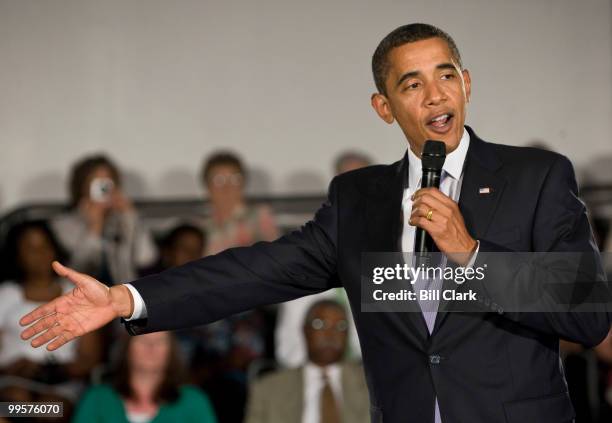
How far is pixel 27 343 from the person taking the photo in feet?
15.7

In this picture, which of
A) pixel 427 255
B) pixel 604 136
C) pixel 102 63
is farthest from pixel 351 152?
pixel 427 255

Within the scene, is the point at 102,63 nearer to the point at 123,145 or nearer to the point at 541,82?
the point at 123,145

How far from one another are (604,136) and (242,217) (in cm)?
192

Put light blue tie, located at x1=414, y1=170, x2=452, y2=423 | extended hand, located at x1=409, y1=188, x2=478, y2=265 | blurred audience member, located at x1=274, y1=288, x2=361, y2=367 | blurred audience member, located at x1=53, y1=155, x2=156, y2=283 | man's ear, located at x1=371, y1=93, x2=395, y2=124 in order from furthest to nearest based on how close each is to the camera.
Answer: blurred audience member, located at x1=53, y1=155, x2=156, y2=283 < blurred audience member, located at x1=274, y1=288, x2=361, y2=367 < man's ear, located at x1=371, y1=93, x2=395, y2=124 < light blue tie, located at x1=414, y1=170, x2=452, y2=423 < extended hand, located at x1=409, y1=188, x2=478, y2=265

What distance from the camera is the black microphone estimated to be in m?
2.07

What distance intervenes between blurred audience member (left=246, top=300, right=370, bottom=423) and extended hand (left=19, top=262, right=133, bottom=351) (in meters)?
2.41

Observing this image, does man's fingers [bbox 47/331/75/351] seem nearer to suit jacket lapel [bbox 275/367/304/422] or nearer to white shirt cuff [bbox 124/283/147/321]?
white shirt cuff [bbox 124/283/147/321]

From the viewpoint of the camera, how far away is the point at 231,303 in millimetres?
2391

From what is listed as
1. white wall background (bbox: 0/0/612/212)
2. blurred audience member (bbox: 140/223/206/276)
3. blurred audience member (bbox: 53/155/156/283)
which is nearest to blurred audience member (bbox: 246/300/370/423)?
blurred audience member (bbox: 140/223/206/276)

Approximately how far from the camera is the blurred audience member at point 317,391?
452 cm

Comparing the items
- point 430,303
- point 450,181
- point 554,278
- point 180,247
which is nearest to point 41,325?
point 430,303

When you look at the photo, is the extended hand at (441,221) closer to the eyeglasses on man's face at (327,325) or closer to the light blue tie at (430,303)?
the light blue tie at (430,303)

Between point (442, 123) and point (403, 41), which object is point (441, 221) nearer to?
point (442, 123)

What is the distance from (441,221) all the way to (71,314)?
2.75ft
